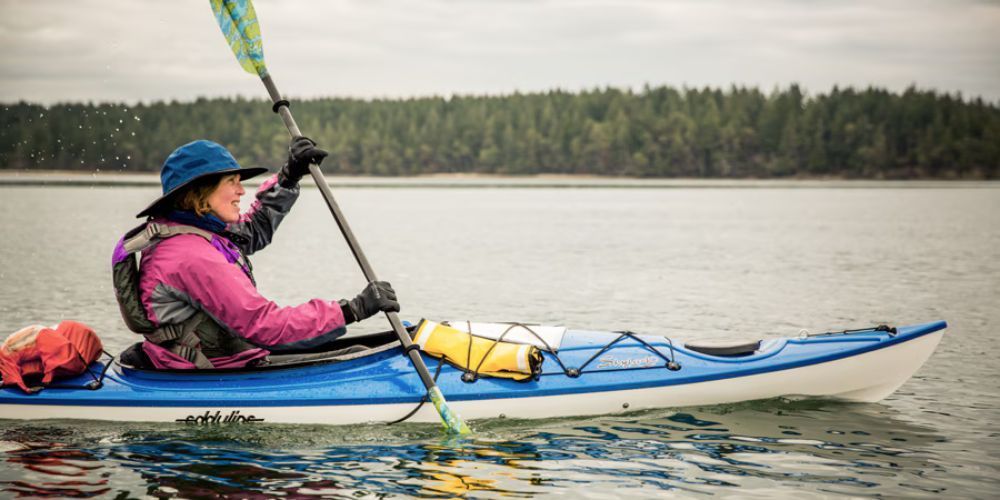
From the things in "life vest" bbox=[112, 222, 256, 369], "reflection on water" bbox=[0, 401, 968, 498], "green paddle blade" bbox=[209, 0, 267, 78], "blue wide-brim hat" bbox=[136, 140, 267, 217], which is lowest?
"reflection on water" bbox=[0, 401, 968, 498]

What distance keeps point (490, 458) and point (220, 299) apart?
6.39ft

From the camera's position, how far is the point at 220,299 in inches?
232

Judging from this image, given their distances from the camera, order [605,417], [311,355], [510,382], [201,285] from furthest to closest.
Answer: [605,417] → [311,355] → [510,382] → [201,285]

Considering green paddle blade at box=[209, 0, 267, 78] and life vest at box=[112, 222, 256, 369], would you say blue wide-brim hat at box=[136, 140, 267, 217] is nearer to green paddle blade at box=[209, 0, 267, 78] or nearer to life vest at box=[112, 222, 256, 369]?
life vest at box=[112, 222, 256, 369]

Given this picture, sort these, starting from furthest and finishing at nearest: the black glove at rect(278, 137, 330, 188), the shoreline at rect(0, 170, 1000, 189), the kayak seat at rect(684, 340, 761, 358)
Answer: the shoreline at rect(0, 170, 1000, 189) → the kayak seat at rect(684, 340, 761, 358) → the black glove at rect(278, 137, 330, 188)

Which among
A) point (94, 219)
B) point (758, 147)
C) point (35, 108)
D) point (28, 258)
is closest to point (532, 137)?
point (758, 147)

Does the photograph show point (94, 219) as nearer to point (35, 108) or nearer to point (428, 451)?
point (428, 451)

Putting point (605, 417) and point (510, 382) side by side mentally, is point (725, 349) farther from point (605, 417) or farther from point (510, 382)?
point (510, 382)

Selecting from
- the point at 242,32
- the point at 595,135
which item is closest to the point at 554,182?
the point at 595,135

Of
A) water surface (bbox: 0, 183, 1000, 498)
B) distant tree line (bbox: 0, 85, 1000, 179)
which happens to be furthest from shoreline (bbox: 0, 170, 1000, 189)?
water surface (bbox: 0, 183, 1000, 498)

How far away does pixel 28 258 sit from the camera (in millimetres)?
21484

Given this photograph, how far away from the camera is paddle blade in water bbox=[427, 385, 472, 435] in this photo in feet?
21.1

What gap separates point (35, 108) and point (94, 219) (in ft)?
282

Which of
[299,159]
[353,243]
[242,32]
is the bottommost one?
[353,243]
